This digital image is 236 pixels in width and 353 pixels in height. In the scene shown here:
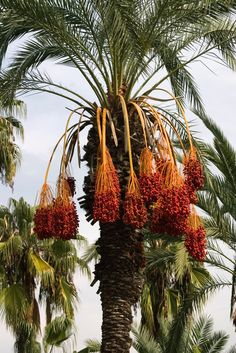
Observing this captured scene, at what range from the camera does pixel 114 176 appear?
9438 mm

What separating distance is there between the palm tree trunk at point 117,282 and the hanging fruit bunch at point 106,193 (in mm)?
1095

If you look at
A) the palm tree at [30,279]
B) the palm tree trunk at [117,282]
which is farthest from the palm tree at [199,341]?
the palm tree trunk at [117,282]

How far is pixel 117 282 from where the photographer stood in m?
10.3

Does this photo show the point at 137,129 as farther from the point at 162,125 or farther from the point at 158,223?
the point at 158,223

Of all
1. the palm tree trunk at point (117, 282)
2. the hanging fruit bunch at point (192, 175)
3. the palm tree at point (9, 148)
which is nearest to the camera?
the hanging fruit bunch at point (192, 175)

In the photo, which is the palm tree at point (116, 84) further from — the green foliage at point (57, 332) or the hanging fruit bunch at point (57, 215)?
the green foliage at point (57, 332)

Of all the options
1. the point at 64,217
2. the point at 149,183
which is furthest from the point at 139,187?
the point at 64,217

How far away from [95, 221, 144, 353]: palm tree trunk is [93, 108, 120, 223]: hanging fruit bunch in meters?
1.09

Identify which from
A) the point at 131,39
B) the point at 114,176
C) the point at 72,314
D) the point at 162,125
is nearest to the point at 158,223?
the point at 114,176

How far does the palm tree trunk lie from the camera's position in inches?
407

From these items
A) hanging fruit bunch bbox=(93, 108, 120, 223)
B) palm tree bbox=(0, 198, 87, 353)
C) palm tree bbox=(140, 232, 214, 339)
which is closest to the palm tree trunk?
hanging fruit bunch bbox=(93, 108, 120, 223)

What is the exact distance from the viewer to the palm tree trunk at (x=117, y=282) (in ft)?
33.9

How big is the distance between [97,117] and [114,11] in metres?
1.38

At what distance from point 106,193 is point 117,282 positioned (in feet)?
5.25
